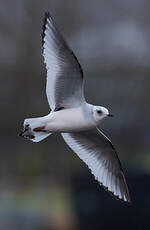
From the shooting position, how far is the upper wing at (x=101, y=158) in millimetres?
4047

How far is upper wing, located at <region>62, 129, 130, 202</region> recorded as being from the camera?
159 inches

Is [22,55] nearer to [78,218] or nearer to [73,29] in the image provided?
[73,29]

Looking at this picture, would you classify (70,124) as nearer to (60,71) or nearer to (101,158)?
(60,71)

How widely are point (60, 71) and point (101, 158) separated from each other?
569mm

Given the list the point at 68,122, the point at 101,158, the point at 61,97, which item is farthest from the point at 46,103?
the point at 68,122

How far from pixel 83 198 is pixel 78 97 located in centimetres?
314

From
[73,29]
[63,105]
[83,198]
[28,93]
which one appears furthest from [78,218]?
[63,105]

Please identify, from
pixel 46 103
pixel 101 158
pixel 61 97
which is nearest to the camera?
pixel 61 97

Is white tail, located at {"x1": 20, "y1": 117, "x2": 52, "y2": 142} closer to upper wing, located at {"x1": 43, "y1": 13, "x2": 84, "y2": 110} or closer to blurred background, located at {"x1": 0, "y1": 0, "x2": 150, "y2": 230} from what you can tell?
upper wing, located at {"x1": 43, "y1": 13, "x2": 84, "y2": 110}

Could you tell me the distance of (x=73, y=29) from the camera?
9.09 metres

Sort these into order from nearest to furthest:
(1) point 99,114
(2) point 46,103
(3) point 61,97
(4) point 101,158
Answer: (1) point 99,114
(3) point 61,97
(4) point 101,158
(2) point 46,103

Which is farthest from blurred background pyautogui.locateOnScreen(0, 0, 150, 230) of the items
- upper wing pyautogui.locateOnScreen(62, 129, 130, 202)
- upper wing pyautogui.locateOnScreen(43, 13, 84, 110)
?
upper wing pyautogui.locateOnScreen(43, 13, 84, 110)

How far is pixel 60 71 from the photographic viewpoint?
3701mm

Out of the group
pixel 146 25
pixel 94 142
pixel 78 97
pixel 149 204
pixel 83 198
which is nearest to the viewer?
pixel 78 97
